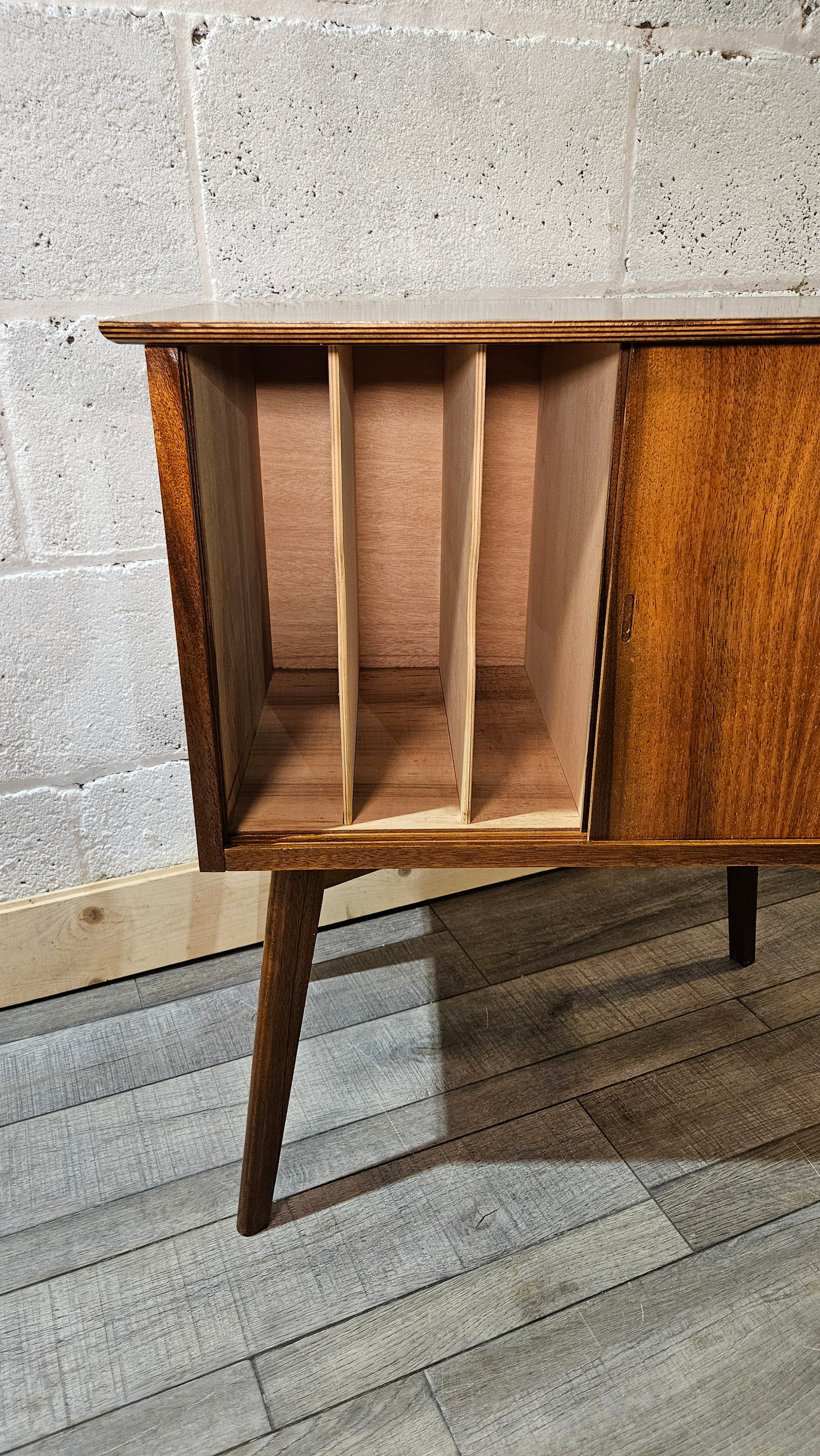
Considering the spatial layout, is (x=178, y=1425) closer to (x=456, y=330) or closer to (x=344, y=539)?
(x=344, y=539)

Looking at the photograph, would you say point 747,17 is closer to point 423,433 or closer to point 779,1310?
point 423,433

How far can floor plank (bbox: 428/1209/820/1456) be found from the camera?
0.88 meters

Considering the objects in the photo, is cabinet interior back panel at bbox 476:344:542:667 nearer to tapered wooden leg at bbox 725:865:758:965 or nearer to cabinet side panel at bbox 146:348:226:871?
cabinet side panel at bbox 146:348:226:871

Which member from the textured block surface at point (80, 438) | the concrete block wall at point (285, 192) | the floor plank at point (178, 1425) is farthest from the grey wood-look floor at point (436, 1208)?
the textured block surface at point (80, 438)

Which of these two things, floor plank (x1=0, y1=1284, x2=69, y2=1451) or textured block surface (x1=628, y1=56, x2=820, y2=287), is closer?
floor plank (x1=0, y1=1284, x2=69, y2=1451)

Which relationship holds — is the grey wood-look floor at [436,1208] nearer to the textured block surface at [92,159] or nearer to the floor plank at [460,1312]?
the floor plank at [460,1312]

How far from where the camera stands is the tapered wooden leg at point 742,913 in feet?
4.57

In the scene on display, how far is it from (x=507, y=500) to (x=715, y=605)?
1.38 feet

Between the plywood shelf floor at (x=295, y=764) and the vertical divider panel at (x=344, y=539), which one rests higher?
the vertical divider panel at (x=344, y=539)

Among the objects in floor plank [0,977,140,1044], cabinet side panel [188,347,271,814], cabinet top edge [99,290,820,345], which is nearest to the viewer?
cabinet top edge [99,290,820,345]

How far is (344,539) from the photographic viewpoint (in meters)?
0.77

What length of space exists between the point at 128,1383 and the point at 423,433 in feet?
3.30

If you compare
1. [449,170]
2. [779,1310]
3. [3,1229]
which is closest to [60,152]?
[449,170]

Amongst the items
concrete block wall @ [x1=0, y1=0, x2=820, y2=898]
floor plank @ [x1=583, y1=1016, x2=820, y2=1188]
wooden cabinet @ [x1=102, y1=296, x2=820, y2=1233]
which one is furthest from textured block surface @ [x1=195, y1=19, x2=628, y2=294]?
floor plank @ [x1=583, y1=1016, x2=820, y2=1188]
